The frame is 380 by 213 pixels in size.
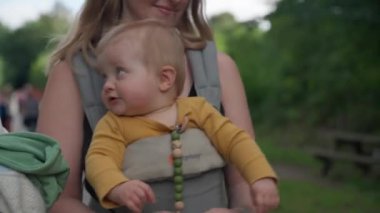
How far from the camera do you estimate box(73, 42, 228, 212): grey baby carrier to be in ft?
9.32

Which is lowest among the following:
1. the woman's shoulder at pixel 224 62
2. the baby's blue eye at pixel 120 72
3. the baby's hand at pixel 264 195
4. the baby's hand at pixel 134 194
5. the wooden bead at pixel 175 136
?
the baby's hand at pixel 264 195

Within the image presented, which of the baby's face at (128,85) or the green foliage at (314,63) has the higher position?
the baby's face at (128,85)

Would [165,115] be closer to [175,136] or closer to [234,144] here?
[175,136]

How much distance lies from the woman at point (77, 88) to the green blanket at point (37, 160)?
42 cm

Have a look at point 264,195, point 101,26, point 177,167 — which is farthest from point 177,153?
point 101,26

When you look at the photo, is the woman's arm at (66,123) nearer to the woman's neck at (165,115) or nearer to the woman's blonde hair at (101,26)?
the woman's blonde hair at (101,26)

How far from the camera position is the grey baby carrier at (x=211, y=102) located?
2.84 meters

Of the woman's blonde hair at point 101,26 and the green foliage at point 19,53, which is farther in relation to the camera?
the green foliage at point 19,53

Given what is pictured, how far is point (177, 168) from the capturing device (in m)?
2.79

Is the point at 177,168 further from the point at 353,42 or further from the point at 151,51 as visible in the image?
the point at 353,42

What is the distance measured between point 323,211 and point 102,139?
31.8 feet

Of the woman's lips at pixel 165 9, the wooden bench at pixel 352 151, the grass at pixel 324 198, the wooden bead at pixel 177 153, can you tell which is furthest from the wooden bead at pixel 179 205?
the wooden bench at pixel 352 151

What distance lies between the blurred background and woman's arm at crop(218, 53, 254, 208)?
2.09ft

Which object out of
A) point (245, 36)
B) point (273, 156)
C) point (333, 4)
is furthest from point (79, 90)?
point (245, 36)
